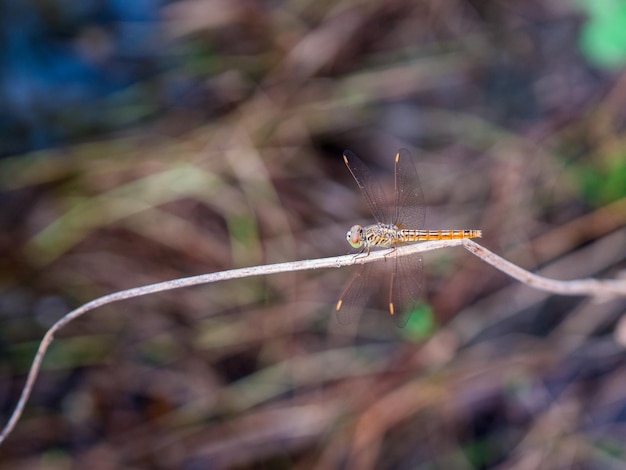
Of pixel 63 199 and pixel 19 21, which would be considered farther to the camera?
pixel 19 21

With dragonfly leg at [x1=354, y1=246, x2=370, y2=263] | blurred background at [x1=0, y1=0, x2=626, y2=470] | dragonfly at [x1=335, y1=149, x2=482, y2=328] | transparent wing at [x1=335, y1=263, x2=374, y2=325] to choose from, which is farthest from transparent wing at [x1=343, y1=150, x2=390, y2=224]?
blurred background at [x1=0, y1=0, x2=626, y2=470]

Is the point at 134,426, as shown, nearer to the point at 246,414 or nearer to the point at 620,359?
the point at 246,414

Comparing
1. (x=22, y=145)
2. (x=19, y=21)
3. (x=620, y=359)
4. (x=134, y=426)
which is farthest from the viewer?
(x=19, y=21)

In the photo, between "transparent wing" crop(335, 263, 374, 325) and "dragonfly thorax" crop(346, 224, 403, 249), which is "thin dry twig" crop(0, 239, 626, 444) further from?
"dragonfly thorax" crop(346, 224, 403, 249)

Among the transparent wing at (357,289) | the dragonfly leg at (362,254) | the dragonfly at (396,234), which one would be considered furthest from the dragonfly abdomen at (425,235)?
the transparent wing at (357,289)

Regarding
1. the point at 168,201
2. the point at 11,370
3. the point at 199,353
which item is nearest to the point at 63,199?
the point at 168,201

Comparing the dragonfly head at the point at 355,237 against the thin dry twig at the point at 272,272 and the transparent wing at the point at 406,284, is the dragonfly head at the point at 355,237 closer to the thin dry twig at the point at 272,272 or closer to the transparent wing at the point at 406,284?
the transparent wing at the point at 406,284
